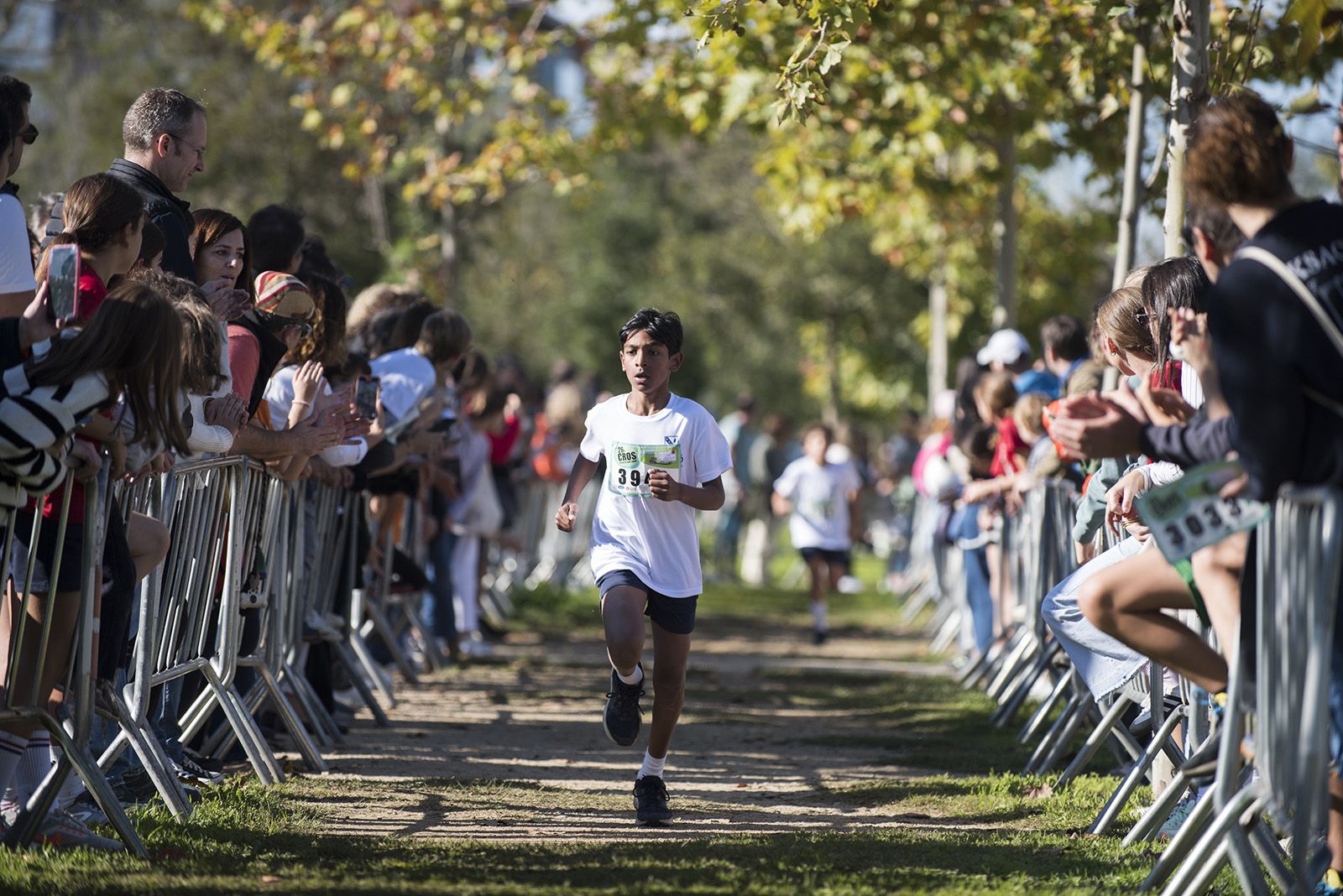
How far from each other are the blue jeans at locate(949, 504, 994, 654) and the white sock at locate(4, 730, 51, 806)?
312 inches

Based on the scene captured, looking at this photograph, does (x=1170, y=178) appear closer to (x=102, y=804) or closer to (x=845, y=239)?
(x=102, y=804)

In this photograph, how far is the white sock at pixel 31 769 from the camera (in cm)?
530

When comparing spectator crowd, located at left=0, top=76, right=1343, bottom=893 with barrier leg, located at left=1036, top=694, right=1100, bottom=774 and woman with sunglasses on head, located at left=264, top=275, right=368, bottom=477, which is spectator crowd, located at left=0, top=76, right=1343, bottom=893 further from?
barrier leg, located at left=1036, top=694, right=1100, bottom=774

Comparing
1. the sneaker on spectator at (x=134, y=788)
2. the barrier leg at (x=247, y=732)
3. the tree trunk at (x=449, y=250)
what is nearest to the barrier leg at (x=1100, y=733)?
the barrier leg at (x=247, y=732)

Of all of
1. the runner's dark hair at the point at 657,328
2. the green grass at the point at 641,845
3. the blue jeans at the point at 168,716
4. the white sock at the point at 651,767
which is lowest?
the green grass at the point at 641,845

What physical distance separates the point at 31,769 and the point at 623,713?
7.39 feet

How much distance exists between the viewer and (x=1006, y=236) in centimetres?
1582

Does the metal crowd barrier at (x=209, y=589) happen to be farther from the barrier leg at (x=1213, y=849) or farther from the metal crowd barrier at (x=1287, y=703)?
the metal crowd barrier at (x=1287, y=703)

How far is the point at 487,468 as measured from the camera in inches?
530

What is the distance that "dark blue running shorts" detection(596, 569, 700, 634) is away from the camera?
667cm

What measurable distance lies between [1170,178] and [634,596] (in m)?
3.55

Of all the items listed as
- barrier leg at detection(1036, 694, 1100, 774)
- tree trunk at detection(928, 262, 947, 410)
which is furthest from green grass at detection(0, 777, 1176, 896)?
tree trunk at detection(928, 262, 947, 410)

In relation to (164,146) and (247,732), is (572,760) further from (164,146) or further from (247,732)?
(164,146)

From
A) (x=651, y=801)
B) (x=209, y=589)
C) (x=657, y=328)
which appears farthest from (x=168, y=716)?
(x=657, y=328)
